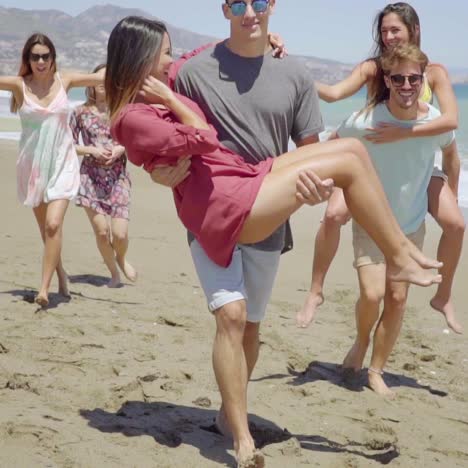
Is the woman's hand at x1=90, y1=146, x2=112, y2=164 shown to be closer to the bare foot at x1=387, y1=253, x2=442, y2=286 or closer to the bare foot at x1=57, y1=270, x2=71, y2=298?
the bare foot at x1=57, y1=270, x2=71, y2=298

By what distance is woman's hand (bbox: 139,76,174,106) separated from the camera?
163 inches

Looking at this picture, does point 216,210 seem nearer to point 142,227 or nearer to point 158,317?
point 158,317

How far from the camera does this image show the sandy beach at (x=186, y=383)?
446 centimetres

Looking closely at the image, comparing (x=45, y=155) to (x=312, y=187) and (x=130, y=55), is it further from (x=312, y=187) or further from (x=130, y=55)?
(x=312, y=187)

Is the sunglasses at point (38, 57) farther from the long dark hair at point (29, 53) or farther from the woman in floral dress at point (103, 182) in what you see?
the woman in floral dress at point (103, 182)

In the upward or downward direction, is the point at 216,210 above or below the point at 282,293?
above

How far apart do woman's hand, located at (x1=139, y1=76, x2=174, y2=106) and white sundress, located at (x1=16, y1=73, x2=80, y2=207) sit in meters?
3.28

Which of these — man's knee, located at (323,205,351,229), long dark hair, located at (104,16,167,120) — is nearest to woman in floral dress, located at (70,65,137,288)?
man's knee, located at (323,205,351,229)

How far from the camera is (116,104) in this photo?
4.26 meters

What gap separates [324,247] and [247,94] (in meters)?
1.76

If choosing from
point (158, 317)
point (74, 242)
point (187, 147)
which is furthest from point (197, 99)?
point (74, 242)

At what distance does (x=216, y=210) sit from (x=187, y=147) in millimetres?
300

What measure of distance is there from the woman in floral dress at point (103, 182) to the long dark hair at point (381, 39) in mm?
3038

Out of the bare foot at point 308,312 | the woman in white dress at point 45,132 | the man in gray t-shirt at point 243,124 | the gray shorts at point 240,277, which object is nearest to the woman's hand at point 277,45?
the man in gray t-shirt at point 243,124
